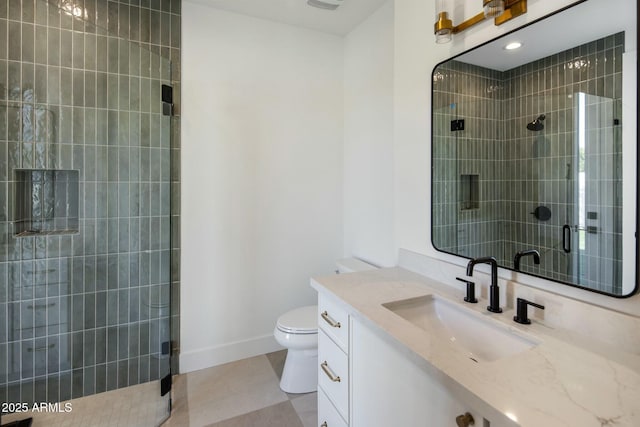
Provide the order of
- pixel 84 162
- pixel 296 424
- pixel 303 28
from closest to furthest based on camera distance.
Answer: pixel 296 424, pixel 84 162, pixel 303 28

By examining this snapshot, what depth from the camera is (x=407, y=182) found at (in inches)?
70.0

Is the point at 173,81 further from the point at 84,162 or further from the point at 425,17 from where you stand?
the point at 425,17

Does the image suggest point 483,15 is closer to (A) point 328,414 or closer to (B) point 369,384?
(B) point 369,384

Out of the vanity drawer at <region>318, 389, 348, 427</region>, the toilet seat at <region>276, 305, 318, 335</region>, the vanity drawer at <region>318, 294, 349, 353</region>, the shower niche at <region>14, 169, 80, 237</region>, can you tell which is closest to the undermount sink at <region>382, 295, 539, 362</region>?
the vanity drawer at <region>318, 294, 349, 353</region>

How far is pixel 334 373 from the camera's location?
1363 millimetres

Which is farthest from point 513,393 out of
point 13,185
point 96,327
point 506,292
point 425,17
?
point 13,185

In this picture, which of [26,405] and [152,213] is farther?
[152,213]

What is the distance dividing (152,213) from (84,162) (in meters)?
0.48

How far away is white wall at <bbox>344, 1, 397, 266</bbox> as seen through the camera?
2.19 metres

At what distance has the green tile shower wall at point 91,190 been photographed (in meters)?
1.78

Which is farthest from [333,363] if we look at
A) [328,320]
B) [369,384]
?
[369,384]

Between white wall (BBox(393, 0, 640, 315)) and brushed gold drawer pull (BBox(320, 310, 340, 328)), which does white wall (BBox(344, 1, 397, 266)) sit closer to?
white wall (BBox(393, 0, 640, 315))

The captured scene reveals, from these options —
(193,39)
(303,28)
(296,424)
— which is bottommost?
(296,424)

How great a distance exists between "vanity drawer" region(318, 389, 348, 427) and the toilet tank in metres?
0.96
